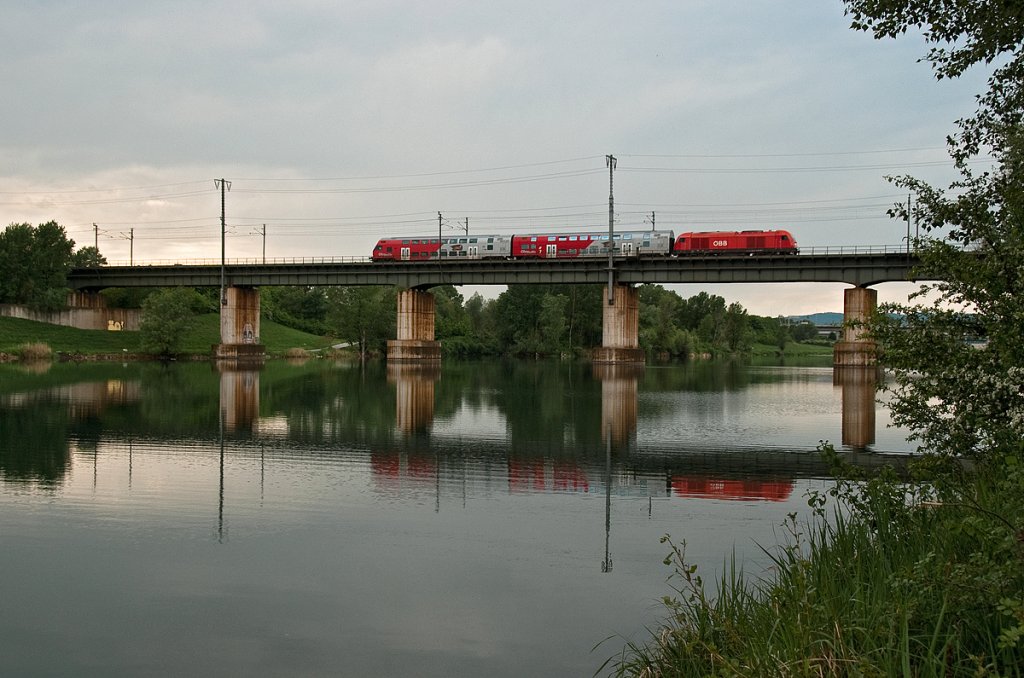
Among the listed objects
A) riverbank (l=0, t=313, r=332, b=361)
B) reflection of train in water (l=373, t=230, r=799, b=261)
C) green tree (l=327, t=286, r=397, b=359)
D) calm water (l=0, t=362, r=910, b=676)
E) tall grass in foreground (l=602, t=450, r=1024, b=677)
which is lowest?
calm water (l=0, t=362, r=910, b=676)

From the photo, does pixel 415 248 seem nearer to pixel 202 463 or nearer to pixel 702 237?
pixel 702 237

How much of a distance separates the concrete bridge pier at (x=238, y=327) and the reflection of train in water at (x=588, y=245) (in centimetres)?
1745

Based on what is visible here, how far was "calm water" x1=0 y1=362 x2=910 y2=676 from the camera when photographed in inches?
395

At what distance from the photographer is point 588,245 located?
95.8m

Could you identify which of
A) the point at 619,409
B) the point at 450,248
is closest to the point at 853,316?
the point at 450,248

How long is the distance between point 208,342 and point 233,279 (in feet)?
77.1

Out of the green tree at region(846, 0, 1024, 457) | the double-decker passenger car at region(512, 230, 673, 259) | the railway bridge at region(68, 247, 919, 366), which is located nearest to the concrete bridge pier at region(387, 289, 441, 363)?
the railway bridge at region(68, 247, 919, 366)

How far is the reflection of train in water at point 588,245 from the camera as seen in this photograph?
88.9m

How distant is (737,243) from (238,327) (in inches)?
2353

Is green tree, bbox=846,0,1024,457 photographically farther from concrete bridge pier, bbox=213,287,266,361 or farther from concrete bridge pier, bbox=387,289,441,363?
concrete bridge pier, bbox=213,287,266,361

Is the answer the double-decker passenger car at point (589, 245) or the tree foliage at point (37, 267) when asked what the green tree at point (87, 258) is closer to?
the tree foliage at point (37, 267)

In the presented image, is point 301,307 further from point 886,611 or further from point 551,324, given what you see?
point 886,611

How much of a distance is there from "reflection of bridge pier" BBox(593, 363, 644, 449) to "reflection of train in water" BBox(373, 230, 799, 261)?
21082 millimetres

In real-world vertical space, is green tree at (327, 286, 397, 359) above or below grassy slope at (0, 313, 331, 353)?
above
